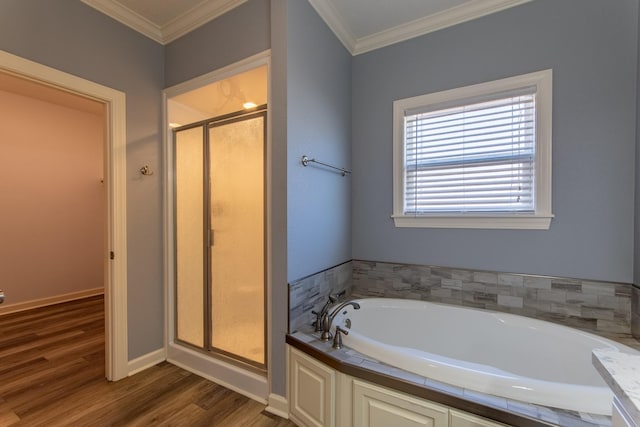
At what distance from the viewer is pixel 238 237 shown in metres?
2.14

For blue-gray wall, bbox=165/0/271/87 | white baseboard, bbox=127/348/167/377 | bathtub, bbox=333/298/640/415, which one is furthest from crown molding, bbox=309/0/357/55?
white baseboard, bbox=127/348/167/377

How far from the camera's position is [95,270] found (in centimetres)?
423

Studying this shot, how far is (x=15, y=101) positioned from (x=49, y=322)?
2.64 metres

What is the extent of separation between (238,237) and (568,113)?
2349 millimetres

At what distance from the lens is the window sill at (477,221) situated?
188cm

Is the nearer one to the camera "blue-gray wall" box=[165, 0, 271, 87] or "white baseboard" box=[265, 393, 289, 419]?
"white baseboard" box=[265, 393, 289, 419]

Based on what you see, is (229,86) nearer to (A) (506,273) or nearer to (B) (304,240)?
(B) (304,240)

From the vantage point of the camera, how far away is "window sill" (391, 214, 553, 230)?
188 centimetres

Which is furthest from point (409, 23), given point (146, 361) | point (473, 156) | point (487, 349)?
point (146, 361)

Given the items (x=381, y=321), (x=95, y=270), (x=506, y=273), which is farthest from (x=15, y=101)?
(x=506, y=273)

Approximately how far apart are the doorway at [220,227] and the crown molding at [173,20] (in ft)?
1.36

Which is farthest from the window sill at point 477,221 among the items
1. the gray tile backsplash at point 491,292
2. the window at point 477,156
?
the gray tile backsplash at point 491,292

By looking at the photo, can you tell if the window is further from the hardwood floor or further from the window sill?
the hardwood floor

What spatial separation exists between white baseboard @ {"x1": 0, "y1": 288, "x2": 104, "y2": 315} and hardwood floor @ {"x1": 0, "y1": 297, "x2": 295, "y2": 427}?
1.00m
